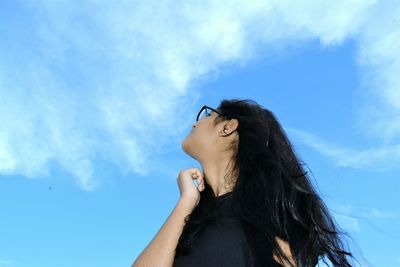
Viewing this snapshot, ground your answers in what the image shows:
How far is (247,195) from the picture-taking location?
4512mm

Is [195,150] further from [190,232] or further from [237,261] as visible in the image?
[237,261]

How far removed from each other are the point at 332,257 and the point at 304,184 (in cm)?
72

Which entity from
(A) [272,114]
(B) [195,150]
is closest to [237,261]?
(B) [195,150]

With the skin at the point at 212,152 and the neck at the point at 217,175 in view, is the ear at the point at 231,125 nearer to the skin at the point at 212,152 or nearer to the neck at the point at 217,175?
the skin at the point at 212,152

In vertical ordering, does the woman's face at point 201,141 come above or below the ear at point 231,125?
below

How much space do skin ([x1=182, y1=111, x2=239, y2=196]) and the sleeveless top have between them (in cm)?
44

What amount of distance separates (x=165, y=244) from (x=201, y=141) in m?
1.22

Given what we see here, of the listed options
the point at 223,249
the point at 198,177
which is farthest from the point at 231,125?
the point at 223,249

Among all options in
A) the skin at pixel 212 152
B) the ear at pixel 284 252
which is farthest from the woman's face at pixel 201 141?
the ear at pixel 284 252

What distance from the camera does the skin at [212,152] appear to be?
16.1ft

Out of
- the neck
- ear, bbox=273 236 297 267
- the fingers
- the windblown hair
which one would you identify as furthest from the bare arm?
ear, bbox=273 236 297 267

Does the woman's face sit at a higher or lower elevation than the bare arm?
higher

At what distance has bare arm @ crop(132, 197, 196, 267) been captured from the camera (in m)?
4.01

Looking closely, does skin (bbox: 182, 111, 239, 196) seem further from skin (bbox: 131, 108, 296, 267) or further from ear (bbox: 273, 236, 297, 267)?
ear (bbox: 273, 236, 297, 267)
